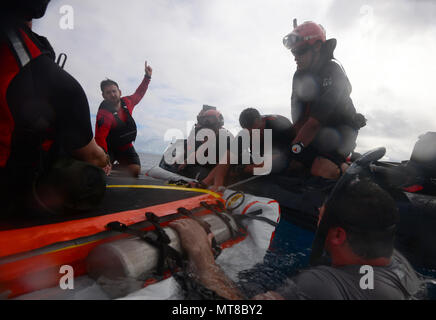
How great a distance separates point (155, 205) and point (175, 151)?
479 centimetres

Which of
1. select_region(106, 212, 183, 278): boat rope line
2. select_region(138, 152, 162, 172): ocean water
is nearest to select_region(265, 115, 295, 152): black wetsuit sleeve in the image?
select_region(106, 212, 183, 278): boat rope line

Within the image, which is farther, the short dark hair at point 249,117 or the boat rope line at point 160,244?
the short dark hair at point 249,117

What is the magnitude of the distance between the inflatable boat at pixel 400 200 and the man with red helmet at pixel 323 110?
507 millimetres

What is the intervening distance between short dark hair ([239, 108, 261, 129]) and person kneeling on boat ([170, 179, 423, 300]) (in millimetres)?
3117

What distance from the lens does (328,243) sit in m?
1.29

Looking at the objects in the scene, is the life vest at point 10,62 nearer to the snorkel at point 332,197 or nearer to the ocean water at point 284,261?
the ocean water at point 284,261

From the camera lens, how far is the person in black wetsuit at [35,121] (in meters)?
1.20

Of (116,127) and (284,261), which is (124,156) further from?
(284,261)

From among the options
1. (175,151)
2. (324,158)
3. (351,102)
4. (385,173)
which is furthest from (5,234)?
(175,151)

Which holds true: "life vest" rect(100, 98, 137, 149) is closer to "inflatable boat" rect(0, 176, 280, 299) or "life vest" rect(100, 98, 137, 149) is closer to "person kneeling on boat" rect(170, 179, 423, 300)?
"inflatable boat" rect(0, 176, 280, 299)

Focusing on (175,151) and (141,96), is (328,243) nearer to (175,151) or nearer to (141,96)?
(175,151)

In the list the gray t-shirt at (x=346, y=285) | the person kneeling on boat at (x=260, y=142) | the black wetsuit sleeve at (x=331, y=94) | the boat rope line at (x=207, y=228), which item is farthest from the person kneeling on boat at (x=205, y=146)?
the gray t-shirt at (x=346, y=285)

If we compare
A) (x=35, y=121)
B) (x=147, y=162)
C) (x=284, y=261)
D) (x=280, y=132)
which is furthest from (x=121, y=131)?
(x=147, y=162)

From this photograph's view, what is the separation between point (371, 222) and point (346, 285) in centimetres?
37
